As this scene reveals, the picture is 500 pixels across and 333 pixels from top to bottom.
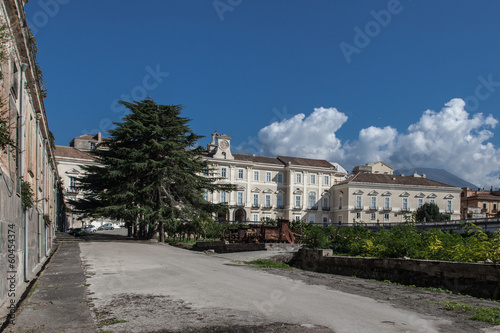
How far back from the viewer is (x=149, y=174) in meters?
33.1

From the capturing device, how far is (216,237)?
1395 inches

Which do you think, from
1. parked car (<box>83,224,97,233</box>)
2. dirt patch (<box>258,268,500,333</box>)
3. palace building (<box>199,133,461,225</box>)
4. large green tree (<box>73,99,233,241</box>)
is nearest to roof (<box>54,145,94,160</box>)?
parked car (<box>83,224,97,233</box>)

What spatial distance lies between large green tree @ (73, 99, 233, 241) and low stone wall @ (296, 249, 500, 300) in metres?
18.0

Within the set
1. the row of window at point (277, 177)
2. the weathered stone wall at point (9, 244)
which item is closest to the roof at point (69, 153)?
the row of window at point (277, 177)

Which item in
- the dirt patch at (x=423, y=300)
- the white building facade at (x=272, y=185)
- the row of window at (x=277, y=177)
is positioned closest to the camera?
the dirt patch at (x=423, y=300)

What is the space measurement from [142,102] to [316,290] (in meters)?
28.8

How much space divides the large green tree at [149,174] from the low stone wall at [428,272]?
59.0 ft

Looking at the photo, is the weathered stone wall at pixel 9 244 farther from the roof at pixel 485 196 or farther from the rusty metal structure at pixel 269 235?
the roof at pixel 485 196

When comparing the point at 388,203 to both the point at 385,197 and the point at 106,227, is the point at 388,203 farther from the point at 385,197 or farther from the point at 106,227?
the point at 106,227

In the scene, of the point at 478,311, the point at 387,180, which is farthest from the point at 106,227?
the point at 478,311

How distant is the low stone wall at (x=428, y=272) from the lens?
965 centimetres

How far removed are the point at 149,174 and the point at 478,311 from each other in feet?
92.5

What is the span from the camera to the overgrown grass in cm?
675

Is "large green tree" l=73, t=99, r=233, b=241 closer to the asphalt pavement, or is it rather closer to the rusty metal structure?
the rusty metal structure
